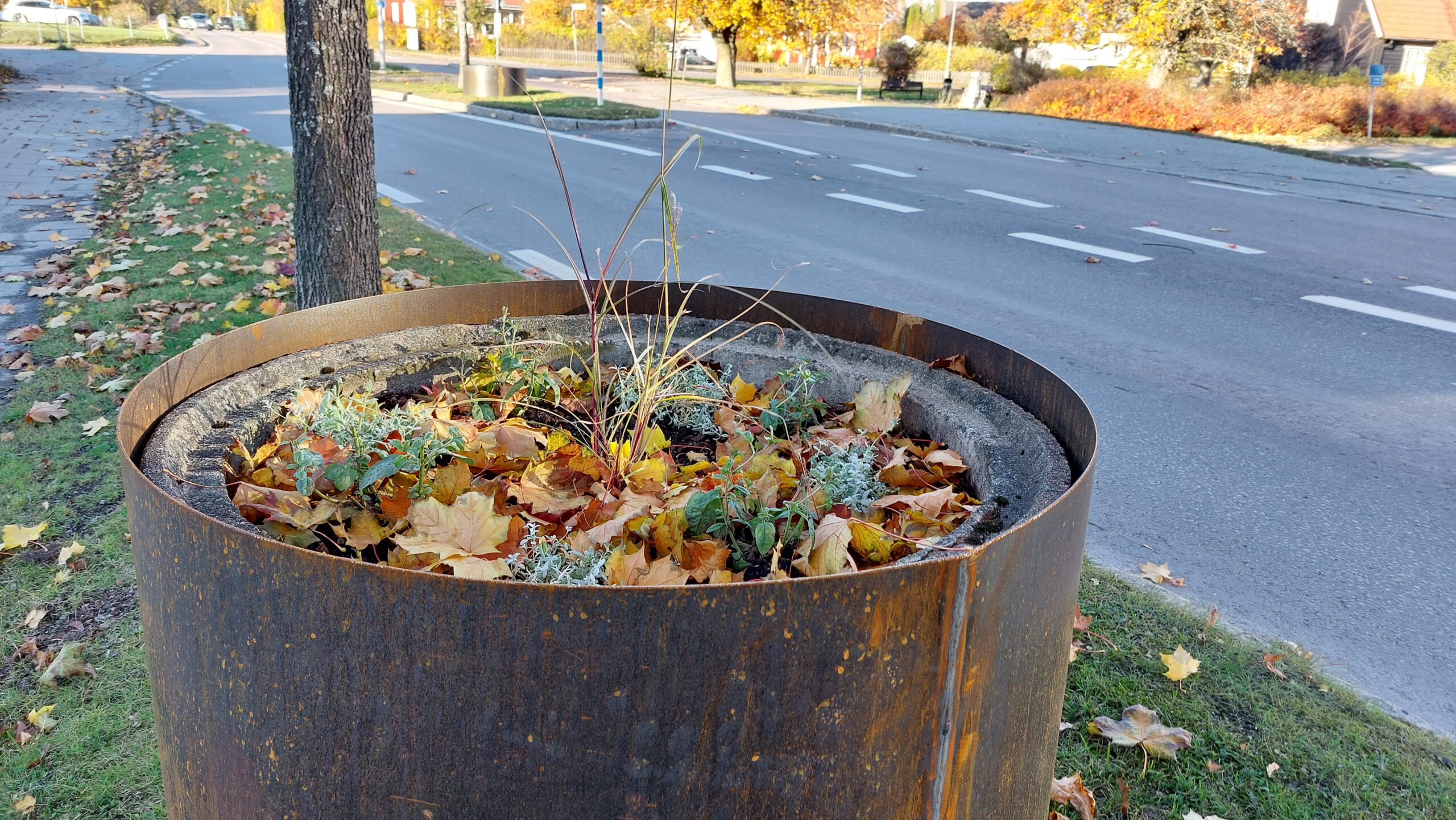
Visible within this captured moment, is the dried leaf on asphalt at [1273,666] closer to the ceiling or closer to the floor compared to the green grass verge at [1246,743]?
closer to the ceiling

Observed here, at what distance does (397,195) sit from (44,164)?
4.04 meters

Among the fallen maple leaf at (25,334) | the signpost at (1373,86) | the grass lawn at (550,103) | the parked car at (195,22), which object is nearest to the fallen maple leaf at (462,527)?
the fallen maple leaf at (25,334)

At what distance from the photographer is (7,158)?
34.4 ft

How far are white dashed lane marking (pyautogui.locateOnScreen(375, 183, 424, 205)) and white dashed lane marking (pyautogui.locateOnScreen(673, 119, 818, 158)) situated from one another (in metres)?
5.73

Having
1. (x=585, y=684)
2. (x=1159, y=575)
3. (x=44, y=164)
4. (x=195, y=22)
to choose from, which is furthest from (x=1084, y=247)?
(x=195, y=22)

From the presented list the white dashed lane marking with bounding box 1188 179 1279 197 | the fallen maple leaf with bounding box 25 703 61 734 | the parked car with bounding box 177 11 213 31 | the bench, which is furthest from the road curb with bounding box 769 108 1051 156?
the parked car with bounding box 177 11 213 31

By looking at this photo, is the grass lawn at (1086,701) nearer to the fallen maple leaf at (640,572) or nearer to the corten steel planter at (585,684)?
the corten steel planter at (585,684)

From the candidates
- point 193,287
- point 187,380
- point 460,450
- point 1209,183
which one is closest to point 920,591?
point 460,450

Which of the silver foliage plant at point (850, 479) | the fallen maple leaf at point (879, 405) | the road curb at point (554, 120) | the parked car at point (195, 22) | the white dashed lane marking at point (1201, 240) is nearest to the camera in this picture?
the silver foliage plant at point (850, 479)

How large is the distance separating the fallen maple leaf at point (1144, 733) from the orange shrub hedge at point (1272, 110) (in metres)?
17.7

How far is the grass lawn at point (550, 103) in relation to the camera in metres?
17.2

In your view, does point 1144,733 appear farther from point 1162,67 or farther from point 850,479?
point 1162,67

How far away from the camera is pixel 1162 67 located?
78.1 ft

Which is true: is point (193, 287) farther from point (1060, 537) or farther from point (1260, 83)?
point (1260, 83)
